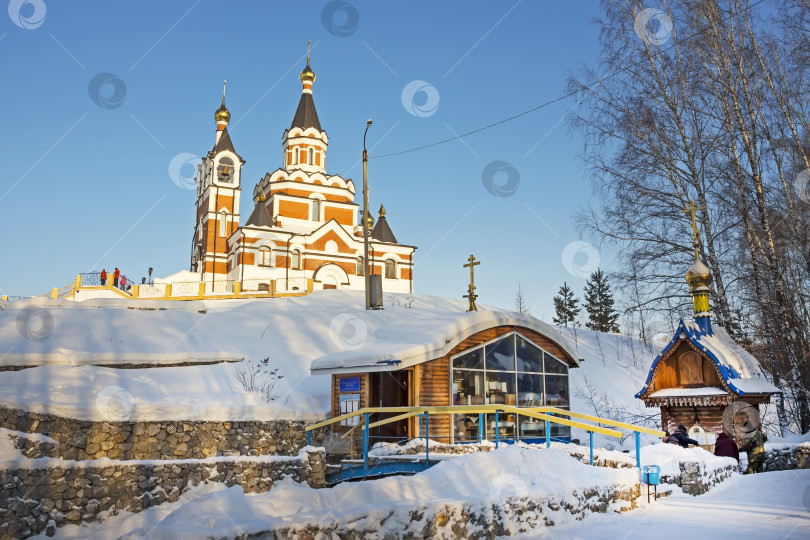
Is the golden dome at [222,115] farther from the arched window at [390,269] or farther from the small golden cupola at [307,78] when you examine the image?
the arched window at [390,269]

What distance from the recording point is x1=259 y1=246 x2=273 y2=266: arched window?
4688 centimetres

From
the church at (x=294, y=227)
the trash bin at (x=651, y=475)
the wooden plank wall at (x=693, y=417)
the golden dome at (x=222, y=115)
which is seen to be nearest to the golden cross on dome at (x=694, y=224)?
the wooden plank wall at (x=693, y=417)

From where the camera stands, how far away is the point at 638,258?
19.7 m

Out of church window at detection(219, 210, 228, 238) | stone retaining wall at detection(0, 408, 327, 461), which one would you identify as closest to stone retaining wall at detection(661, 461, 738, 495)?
stone retaining wall at detection(0, 408, 327, 461)

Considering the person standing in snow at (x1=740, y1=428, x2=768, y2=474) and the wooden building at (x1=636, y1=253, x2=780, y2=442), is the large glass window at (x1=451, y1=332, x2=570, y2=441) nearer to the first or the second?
the wooden building at (x1=636, y1=253, x2=780, y2=442)

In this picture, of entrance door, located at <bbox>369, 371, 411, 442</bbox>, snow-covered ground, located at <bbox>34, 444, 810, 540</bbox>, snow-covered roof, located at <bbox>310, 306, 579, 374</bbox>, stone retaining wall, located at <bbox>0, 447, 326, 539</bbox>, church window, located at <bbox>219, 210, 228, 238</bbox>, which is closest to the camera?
snow-covered ground, located at <bbox>34, 444, 810, 540</bbox>

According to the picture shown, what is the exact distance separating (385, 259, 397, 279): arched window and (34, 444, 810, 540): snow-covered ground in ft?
134

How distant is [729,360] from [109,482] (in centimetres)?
1306

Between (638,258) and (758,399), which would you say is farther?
(638,258)

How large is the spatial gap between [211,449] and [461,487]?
7646 millimetres

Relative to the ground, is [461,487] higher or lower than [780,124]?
lower

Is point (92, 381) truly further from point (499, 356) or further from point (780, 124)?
point (780, 124)

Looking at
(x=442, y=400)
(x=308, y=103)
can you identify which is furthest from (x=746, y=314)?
(x=308, y=103)

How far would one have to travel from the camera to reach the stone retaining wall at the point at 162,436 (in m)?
11.1
